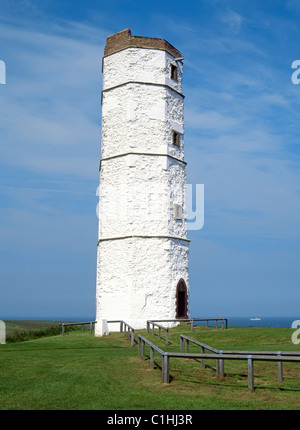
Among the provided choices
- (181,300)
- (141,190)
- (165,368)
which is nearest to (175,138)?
(141,190)

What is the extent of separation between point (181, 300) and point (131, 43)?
1660 cm

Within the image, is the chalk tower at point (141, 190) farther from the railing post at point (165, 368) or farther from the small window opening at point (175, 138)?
the railing post at point (165, 368)

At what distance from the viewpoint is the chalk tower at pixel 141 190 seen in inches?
1109

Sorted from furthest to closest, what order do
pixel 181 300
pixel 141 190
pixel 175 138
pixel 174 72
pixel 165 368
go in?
pixel 174 72 → pixel 175 138 → pixel 181 300 → pixel 141 190 → pixel 165 368

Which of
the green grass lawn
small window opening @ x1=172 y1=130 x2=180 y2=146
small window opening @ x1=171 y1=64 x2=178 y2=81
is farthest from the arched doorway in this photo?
small window opening @ x1=171 y1=64 x2=178 y2=81

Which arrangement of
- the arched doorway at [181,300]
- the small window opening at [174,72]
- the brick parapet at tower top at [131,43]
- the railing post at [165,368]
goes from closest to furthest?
the railing post at [165,368] → the arched doorway at [181,300] → the brick parapet at tower top at [131,43] → the small window opening at [174,72]

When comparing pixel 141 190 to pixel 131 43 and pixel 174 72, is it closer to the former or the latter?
pixel 174 72

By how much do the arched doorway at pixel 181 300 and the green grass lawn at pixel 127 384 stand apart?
12959 mm

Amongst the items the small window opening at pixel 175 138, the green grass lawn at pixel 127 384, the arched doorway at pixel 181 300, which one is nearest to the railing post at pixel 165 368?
the green grass lawn at pixel 127 384

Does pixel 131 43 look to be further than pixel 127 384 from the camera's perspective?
Yes

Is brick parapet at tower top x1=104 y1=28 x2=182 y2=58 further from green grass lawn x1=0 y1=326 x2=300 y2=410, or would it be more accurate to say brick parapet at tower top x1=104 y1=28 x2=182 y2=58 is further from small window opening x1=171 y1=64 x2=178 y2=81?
green grass lawn x1=0 y1=326 x2=300 y2=410

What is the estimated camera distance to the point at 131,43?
30359 mm

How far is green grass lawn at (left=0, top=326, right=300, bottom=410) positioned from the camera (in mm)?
8586

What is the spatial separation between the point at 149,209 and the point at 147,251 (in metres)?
2.56
